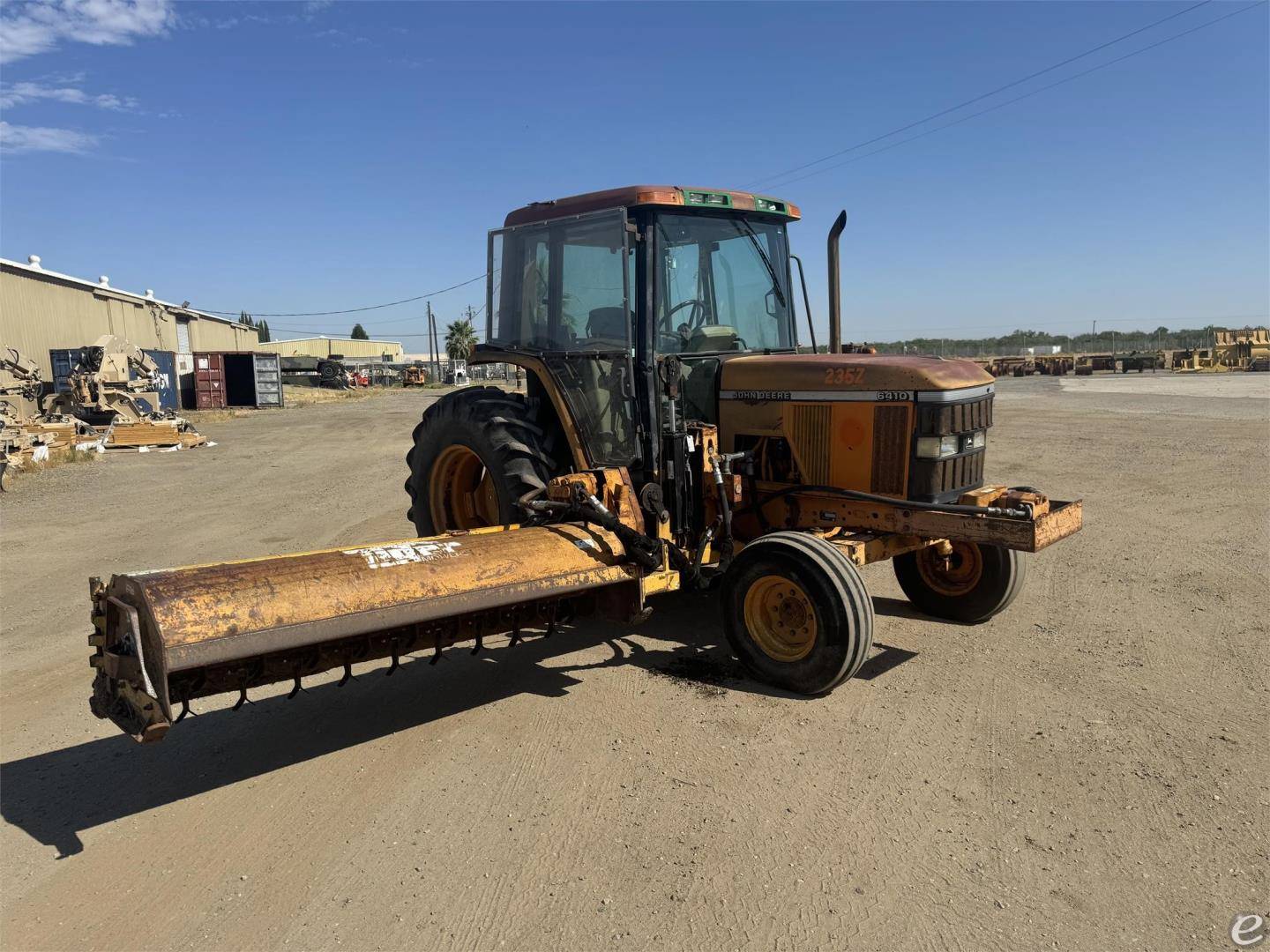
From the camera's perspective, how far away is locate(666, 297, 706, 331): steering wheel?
18.5ft

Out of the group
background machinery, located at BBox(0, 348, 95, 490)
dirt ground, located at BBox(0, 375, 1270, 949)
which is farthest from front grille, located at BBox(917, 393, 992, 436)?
background machinery, located at BBox(0, 348, 95, 490)

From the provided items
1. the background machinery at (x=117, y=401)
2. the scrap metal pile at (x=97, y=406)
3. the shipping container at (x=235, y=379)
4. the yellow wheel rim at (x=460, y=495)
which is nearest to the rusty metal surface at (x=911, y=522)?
the yellow wheel rim at (x=460, y=495)

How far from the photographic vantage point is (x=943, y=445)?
4.97 m

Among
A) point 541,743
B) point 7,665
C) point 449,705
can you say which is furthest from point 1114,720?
point 7,665

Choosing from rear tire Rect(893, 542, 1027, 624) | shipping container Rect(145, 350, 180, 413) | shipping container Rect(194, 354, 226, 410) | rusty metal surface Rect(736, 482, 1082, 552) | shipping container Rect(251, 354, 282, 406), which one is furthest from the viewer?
shipping container Rect(251, 354, 282, 406)

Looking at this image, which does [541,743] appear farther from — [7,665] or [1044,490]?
[1044,490]

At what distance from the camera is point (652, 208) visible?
5.39m

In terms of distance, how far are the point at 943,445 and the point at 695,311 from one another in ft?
5.80

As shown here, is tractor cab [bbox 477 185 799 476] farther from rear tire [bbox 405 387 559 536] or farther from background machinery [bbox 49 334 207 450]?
background machinery [bbox 49 334 207 450]

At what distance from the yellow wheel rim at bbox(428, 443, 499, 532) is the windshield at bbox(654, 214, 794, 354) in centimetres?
179

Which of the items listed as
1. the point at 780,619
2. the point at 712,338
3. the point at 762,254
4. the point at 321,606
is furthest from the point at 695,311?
the point at 321,606

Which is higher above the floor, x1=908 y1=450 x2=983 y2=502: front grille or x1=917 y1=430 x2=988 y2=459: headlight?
x1=917 y1=430 x2=988 y2=459: headlight

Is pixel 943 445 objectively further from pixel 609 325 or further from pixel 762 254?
pixel 609 325

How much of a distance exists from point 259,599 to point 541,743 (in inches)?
58.3
